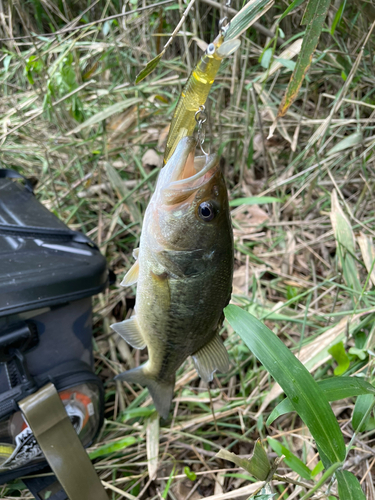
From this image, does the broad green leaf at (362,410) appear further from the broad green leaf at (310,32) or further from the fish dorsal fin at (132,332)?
the broad green leaf at (310,32)

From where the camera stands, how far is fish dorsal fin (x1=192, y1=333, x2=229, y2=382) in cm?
124

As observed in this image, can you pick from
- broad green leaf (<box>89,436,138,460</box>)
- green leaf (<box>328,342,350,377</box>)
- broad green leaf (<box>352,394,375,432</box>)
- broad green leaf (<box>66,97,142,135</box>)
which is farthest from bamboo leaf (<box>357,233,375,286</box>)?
broad green leaf (<box>66,97,142,135</box>)

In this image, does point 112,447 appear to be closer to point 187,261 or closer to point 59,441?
point 59,441

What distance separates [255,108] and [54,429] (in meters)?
1.97

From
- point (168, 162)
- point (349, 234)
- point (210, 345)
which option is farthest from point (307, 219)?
point (168, 162)

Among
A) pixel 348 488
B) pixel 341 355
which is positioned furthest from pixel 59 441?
pixel 341 355

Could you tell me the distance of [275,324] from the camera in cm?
211

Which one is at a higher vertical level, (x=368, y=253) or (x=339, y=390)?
(x=339, y=390)

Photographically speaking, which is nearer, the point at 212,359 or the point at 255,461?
the point at 255,461

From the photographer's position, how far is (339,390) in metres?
1.08

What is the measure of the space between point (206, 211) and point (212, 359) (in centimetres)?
48

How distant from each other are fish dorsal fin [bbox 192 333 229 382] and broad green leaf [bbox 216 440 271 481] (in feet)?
1.07

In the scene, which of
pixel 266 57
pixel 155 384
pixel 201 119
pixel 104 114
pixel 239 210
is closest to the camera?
pixel 201 119

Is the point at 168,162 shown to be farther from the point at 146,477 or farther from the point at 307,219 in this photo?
the point at 307,219
